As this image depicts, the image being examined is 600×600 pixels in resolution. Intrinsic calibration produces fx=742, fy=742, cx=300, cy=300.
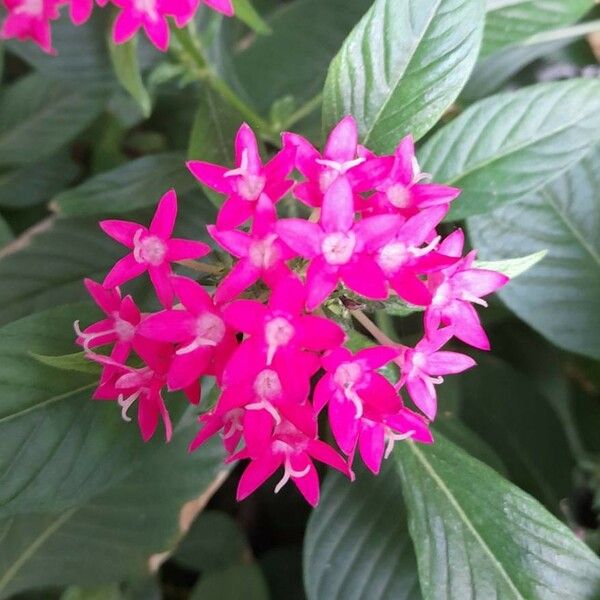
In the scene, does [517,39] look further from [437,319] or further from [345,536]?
[345,536]

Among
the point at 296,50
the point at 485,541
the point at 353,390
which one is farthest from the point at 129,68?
the point at 485,541

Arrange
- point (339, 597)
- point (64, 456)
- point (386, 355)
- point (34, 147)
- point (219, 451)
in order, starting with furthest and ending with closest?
point (34, 147) → point (219, 451) → point (339, 597) → point (64, 456) → point (386, 355)

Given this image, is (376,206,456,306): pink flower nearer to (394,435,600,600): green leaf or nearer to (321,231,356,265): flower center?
(321,231,356,265): flower center

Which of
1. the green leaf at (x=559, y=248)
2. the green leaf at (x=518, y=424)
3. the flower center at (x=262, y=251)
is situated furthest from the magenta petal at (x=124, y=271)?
the green leaf at (x=518, y=424)

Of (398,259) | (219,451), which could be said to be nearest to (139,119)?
(219,451)

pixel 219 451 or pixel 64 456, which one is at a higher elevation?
pixel 64 456

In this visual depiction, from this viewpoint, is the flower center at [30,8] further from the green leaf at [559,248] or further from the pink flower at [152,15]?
the green leaf at [559,248]

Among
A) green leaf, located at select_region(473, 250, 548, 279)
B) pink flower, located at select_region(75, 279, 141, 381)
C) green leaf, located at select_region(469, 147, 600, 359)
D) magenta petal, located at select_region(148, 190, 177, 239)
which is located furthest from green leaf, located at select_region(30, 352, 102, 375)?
green leaf, located at select_region(469, 147, 600, 359)
